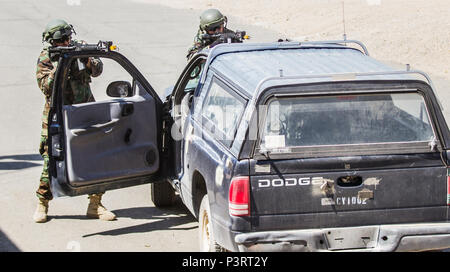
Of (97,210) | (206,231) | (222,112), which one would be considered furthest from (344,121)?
(97,210)

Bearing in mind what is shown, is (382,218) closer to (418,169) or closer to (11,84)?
(418,169)

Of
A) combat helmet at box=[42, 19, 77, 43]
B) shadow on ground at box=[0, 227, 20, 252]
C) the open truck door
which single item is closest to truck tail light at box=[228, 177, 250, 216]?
the open truck door

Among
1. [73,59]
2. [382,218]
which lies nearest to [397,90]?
[382,218]

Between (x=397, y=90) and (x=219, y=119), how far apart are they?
5.15 feet

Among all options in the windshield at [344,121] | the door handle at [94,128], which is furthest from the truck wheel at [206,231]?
the door handle at [94,128]

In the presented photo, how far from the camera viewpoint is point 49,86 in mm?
8477

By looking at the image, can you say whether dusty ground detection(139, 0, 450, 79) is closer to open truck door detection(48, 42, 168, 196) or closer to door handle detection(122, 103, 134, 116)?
open truck door detection(48, 42, 168, 196)

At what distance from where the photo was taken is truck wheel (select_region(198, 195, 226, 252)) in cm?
689

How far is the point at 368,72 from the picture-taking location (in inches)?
258

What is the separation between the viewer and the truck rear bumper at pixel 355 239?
623cm

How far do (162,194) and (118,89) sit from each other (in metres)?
1.54

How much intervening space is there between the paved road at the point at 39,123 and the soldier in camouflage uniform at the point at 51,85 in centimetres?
15

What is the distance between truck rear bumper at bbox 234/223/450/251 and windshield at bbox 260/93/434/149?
67cm
